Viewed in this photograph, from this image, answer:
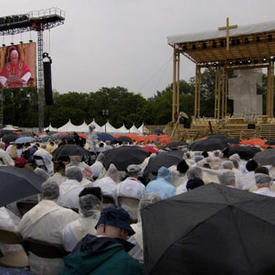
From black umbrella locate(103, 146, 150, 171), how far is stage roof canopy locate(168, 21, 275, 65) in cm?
1981

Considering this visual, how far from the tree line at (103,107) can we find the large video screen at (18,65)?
24.1 meters

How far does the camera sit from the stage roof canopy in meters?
24.4

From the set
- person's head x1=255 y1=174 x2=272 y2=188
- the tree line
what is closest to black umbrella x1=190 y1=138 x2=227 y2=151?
person's head x1=255 y1=174 x2=272 y2=188

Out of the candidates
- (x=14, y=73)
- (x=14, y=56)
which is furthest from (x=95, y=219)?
(x=14, y=56)

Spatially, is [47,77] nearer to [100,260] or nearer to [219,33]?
[219,33]

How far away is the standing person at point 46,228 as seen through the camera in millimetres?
3191

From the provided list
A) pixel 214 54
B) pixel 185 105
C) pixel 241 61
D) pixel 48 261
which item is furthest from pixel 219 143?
pixel 185 105

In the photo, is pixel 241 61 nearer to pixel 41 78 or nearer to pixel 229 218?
pixel 41 78

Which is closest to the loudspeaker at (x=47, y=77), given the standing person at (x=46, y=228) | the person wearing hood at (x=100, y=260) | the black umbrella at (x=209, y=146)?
the black umbrella at (x=209, y=146)

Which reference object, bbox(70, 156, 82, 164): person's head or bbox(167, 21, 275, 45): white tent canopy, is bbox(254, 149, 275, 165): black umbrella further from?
bbox(167, 21, 275, 45): white tent canopy

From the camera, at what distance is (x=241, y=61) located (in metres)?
32.6

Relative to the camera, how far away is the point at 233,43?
1028 inches

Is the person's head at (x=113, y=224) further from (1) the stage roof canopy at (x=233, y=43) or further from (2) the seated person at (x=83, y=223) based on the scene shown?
(1) the stage roof canopy at (x=233, y=43)

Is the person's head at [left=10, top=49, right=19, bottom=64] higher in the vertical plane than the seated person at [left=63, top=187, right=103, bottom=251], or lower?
higher
